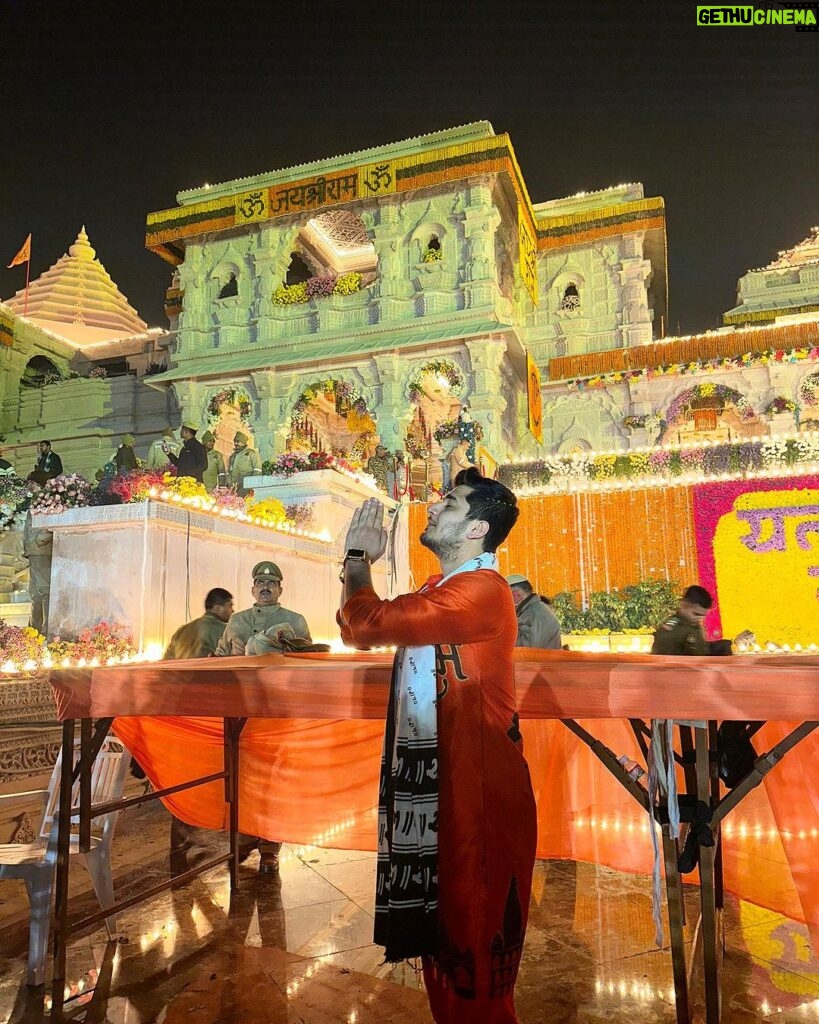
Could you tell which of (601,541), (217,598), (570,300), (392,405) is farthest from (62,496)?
(570,300)

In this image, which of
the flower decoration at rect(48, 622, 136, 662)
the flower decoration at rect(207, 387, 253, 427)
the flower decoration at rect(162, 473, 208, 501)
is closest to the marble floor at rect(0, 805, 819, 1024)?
the flower decoration at rect(48, 622, 136, 662)

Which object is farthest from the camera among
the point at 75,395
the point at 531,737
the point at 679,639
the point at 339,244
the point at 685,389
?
the point at 75,395

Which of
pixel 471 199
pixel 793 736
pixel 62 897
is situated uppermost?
pixel 471 199

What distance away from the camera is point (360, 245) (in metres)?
26.3

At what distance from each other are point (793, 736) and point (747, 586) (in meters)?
10.6

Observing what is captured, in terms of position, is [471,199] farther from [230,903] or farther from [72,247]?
[72,247]

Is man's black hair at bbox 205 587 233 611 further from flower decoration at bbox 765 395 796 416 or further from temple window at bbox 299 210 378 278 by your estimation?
flower decoration at bbox 765 395 796 416

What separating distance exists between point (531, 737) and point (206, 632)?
→ 2655 millimetres

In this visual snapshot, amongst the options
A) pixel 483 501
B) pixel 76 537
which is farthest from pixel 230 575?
pixel 483 501

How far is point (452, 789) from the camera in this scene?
185cm

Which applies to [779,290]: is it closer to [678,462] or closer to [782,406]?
[782,406]

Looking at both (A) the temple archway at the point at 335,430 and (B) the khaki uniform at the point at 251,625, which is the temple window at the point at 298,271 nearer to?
(A) the temple archway at the point at 335,430

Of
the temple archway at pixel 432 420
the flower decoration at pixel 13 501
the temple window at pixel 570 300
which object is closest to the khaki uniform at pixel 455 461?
the temple archway at pixel 432 420

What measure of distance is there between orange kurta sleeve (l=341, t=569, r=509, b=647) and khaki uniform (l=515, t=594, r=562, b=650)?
10.6 ft
